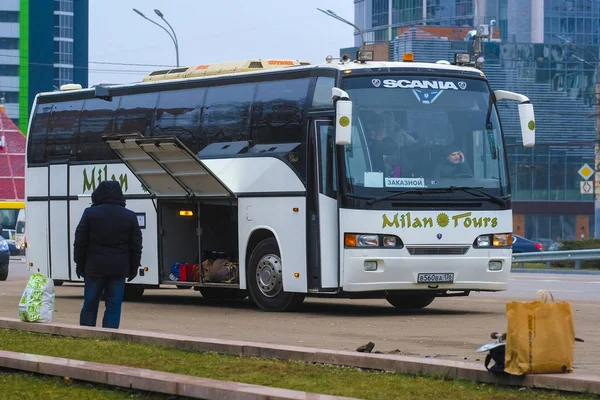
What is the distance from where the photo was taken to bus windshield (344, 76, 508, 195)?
1741 cm

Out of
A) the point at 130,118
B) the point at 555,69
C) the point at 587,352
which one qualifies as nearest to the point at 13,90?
the point at 555,69

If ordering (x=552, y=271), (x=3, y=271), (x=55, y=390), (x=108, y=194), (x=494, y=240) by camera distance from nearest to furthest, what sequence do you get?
(x=55, y=390) < (x=108, y=194) < (x=494, y=240) < (x=3, y=271) < (x=552, y=271)

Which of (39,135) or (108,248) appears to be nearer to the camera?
(108,248)

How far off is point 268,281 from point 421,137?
9.96 ft

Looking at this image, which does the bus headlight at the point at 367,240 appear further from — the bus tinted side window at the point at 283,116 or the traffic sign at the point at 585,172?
the traffic sign at the point at 585,172

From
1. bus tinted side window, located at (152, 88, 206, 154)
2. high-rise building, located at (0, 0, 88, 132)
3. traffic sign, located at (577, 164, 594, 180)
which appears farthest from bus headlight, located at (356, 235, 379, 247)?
high-rise building, located at (0, 0, 88, 132)

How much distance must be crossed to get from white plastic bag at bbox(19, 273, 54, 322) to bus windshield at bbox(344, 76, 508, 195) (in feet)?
15.7

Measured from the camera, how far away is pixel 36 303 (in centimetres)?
1412

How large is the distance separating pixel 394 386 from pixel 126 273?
18.7 feet

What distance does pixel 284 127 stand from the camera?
1836 centimetres

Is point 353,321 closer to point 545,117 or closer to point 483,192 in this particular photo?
point 483,192

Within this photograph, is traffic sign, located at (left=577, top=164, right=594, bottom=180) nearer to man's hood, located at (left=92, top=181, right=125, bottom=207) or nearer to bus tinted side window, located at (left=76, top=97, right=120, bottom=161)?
bus tinted side window, located at (left=76, top=97, right=120, bottom=161)

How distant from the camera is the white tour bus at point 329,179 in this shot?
17.4 meters

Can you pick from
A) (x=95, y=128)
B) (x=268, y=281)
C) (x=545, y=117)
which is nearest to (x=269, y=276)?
(x=268, y=281)
